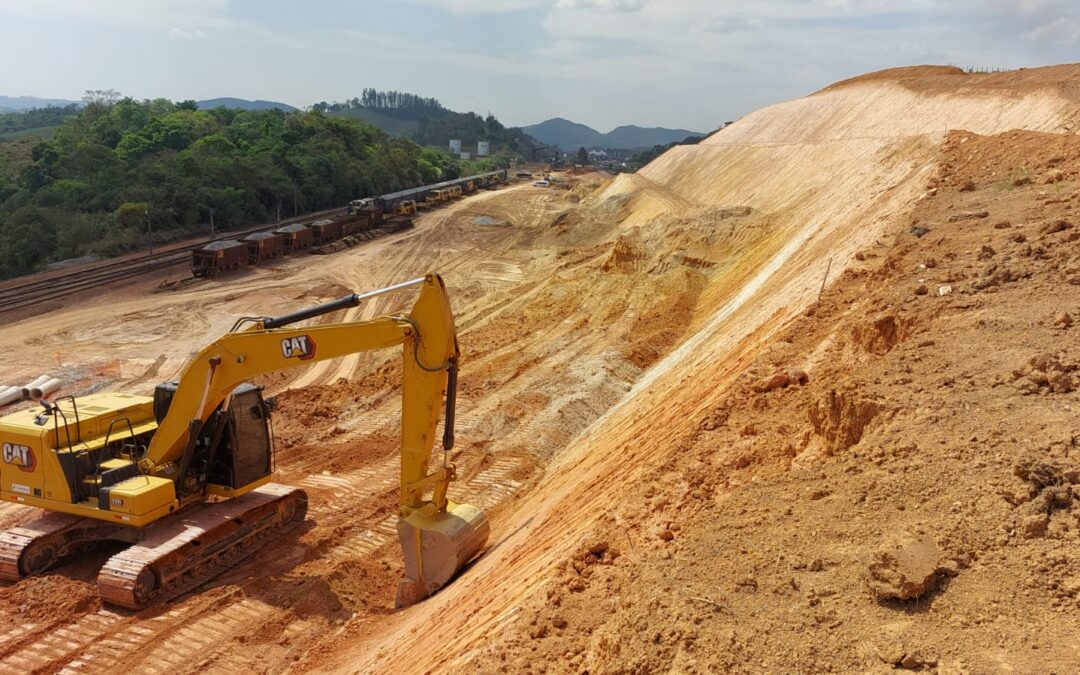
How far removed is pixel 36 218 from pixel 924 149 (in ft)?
129

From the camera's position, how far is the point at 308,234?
39375mm

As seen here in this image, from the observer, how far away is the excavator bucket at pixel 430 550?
361 inches

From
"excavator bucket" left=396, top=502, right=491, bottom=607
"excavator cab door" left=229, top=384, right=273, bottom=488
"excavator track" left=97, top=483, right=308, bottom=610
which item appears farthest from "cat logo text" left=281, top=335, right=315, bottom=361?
"excavator track" left=97, top=483, right=308, bottom=610

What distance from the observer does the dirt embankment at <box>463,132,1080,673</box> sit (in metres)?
4.56

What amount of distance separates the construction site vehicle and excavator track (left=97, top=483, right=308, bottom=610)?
75.2 feet

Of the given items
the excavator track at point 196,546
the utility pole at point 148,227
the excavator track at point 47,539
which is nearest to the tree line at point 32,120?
the utility pole at point 148,227

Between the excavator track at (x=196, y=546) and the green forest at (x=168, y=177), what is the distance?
3035 cm

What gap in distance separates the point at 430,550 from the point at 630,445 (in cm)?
326

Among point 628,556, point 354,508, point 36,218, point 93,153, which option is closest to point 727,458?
point 628,556

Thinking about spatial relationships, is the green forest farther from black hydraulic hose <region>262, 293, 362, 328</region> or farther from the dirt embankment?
the dirt embankment

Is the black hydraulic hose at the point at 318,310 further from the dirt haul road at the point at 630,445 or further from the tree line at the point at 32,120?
the tree line at the point at 32,120

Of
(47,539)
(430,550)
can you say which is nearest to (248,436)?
(47,539)

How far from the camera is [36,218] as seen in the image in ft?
121

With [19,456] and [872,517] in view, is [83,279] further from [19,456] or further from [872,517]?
[872,517]
